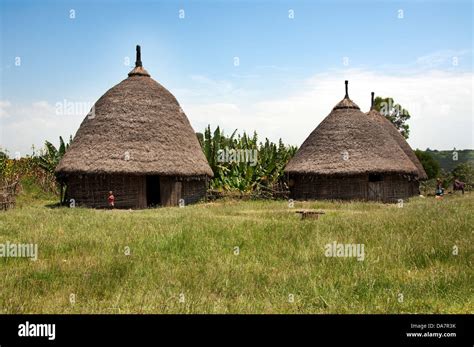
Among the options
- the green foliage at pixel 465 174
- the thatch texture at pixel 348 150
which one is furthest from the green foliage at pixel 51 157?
the green foliage at pixel 465 174

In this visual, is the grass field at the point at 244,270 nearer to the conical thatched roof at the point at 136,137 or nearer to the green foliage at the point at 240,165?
the conical thatched roof at the point at 136,137

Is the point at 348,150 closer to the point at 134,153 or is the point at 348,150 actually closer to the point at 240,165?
the point at 240,165

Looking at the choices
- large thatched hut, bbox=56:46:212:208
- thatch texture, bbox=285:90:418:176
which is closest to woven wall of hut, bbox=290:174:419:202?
thatch texture, bbox=285:90:418:176

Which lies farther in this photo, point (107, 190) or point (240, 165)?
point (240, 165)

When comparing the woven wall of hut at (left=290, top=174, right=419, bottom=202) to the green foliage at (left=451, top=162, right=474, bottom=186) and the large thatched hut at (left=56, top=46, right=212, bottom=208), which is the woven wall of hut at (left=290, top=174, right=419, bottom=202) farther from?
the green foliage at (left=451, top=162, right=474, bottom=186)

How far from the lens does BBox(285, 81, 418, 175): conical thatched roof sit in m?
23.3

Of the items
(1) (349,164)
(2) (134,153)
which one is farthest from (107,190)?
(1) (349,164)

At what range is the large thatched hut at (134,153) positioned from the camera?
793 inches

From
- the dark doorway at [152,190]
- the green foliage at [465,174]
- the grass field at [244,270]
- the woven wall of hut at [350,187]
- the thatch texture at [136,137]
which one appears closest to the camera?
the grass field at [244,270]

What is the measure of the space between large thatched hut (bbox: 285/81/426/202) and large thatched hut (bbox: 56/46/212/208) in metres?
5.54

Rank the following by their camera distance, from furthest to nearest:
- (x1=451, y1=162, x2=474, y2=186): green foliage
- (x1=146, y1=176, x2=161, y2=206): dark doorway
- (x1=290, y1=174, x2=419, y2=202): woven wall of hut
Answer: (x1=451, y1=162, x2=474, y2=186): green foliage
(x1=146, y1=176, x2=161, y2=206): dark doorway
(x1=290, y1=174, x2=419, y2=202): woven wall of hut

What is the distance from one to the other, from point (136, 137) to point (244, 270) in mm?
15615

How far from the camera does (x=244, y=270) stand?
657cm

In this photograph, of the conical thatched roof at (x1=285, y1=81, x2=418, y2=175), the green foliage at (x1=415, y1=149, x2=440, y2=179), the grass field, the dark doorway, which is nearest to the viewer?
the grass field
